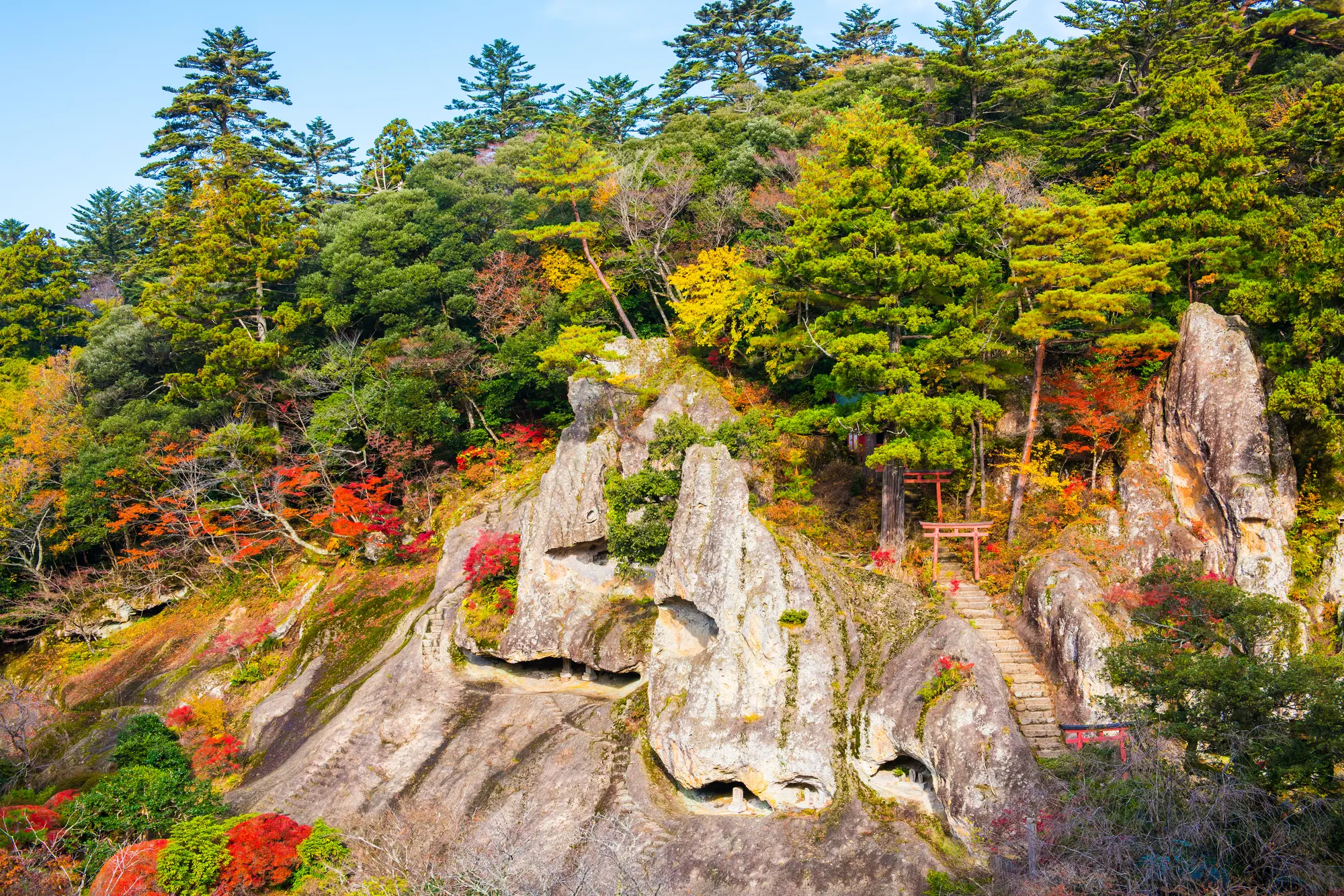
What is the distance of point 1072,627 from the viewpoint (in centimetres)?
1656

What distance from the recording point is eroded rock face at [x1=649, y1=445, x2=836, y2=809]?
15812 mm

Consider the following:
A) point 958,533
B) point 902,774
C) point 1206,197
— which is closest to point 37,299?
point 958,533

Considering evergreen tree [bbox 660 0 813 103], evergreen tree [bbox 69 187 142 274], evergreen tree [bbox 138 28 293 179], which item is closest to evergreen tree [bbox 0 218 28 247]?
evergreen tree [bbox 69 187 142 274]

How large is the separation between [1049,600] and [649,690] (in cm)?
897

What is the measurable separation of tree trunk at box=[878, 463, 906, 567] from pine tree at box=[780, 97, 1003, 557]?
26mm

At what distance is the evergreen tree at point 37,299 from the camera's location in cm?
4138

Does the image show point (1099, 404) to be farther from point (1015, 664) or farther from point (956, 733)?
point (956, 733)

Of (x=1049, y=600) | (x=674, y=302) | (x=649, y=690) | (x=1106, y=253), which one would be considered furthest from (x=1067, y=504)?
(x=674, y=302)

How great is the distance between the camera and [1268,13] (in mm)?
30578

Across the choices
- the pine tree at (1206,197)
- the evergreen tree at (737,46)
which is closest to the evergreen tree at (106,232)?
the evergreen tree at (737,46)

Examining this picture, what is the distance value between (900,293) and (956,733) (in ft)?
35.6

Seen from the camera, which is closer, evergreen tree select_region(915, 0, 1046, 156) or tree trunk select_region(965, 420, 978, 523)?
tree trunk select_region(965, 420, 978, 523)

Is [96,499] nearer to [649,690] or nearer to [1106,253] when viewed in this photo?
[649,690]

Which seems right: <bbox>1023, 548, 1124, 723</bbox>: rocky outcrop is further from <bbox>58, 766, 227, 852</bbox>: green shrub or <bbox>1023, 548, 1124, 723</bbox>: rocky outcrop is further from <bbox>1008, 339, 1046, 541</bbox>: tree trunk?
<bbox>58, 766, 227, 852</bbox>: green shrub
